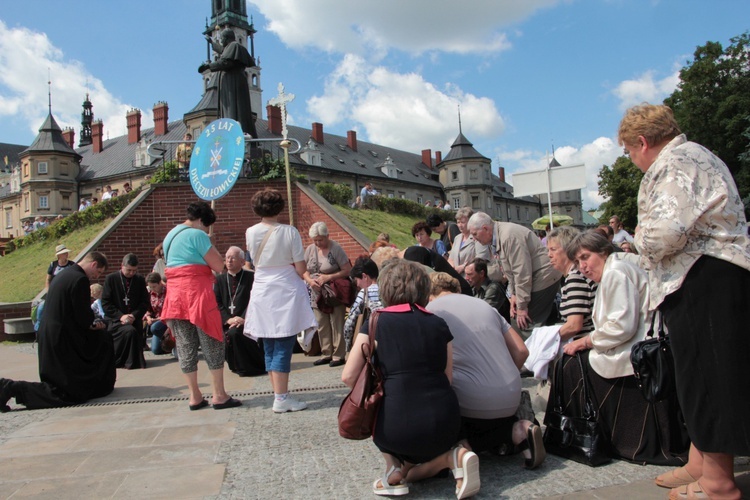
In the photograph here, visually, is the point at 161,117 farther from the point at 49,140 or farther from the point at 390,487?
the point at 390,487

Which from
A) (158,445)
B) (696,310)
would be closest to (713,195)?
(696,310)

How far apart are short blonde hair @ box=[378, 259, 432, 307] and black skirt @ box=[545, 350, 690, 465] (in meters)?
1.37

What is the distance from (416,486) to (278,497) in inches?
31.8

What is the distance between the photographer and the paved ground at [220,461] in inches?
134

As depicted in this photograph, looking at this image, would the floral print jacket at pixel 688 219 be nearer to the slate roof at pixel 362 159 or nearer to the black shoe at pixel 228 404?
the black shoe at pixel 228 404

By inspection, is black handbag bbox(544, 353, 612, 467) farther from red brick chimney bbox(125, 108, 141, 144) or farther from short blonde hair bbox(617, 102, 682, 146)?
red brick chimney bbox(125, 108, 141, 144)

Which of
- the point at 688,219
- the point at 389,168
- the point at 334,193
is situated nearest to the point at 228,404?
the point at 688,219

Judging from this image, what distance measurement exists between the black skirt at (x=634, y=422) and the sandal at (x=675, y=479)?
38cm

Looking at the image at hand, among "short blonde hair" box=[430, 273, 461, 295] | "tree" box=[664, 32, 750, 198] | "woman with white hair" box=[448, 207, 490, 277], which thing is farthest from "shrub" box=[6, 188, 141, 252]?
"tree" box=[664, 32, 750, 198]

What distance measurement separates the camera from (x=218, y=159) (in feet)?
26.1

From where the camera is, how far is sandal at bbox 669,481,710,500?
2.93 m

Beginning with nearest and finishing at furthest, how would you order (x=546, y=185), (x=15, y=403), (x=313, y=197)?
1. (x=15, y=403)
2. (x=546, y=185)
3. (x=313, y=197)

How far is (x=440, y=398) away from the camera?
323 cm

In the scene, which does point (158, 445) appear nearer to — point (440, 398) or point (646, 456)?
point (440, 398)
